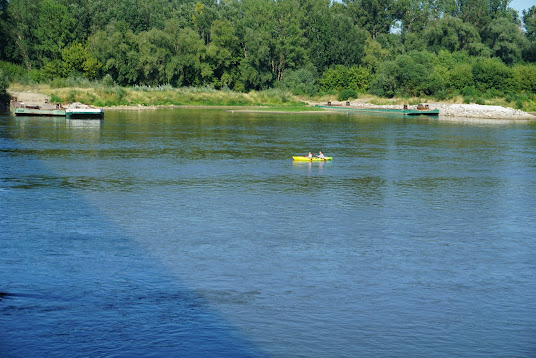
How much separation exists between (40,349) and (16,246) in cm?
1050

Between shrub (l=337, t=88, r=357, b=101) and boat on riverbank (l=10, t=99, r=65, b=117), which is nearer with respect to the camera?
boat on riverbank (l=10, t=99, r=65, b=117)

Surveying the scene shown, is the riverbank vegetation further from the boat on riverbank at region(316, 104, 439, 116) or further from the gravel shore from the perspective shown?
the boat on riverbank at region(316, 104, 439, 116)

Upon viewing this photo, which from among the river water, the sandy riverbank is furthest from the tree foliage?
the river water

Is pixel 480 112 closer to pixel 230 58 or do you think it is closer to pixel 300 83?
pixel 300 83

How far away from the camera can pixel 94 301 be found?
21391 millimetres

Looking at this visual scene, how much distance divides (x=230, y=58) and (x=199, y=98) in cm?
1987

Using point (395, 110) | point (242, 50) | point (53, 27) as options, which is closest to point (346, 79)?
point (242, 50)

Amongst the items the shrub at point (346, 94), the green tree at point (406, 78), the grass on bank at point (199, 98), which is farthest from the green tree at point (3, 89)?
the green tree at point (406, 78)

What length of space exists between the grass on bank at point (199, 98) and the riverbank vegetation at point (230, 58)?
1.10ft

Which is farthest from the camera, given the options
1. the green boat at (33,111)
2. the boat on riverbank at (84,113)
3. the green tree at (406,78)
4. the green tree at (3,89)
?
the green tree at (406,78)

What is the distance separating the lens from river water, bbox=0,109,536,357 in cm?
1898

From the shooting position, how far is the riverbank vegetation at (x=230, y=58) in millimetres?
153375

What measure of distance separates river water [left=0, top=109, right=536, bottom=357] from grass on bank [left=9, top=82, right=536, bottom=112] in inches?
3235

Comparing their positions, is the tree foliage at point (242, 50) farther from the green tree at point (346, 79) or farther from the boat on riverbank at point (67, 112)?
the boat on riverbank at point (67, 112)
